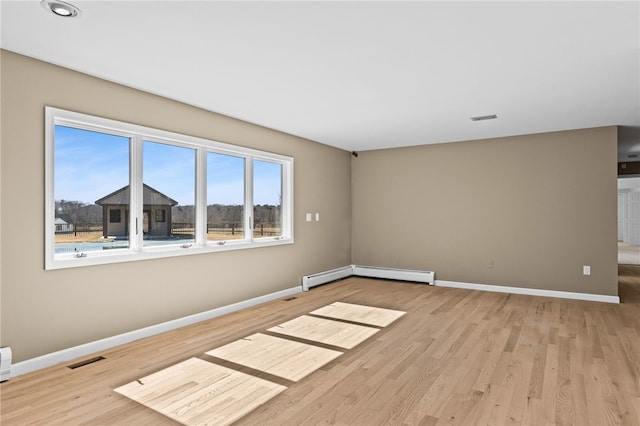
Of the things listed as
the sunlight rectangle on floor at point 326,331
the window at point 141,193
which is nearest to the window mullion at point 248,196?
the window at point 141,193

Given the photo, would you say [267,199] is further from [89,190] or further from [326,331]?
[89,190]

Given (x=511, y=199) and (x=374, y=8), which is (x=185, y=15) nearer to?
(x=374, y=8)

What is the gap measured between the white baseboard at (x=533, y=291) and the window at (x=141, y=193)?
333cm

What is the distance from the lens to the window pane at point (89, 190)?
3305mm

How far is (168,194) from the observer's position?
425 centimetres

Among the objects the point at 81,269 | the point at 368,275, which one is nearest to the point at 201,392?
the point at 81,269

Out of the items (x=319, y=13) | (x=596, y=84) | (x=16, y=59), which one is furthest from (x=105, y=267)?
(x=596, y=84)

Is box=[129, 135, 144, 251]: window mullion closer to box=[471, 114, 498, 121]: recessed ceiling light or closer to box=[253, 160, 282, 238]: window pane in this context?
box=[253, 160, 282, 238]: window pane

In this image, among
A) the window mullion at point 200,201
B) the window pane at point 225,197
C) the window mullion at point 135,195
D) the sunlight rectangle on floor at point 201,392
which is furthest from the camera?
the window pane at point 225,197

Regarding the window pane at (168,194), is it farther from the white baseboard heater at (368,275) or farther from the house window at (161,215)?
the white baseboard heater at (368,275)

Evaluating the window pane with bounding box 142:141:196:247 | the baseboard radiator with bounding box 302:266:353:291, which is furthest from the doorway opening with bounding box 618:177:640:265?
the window pane with bounding box 142:141:196:247

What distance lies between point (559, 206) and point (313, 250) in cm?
386

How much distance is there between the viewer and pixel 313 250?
647 cm

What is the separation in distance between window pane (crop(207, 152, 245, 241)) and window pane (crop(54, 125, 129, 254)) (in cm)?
109
